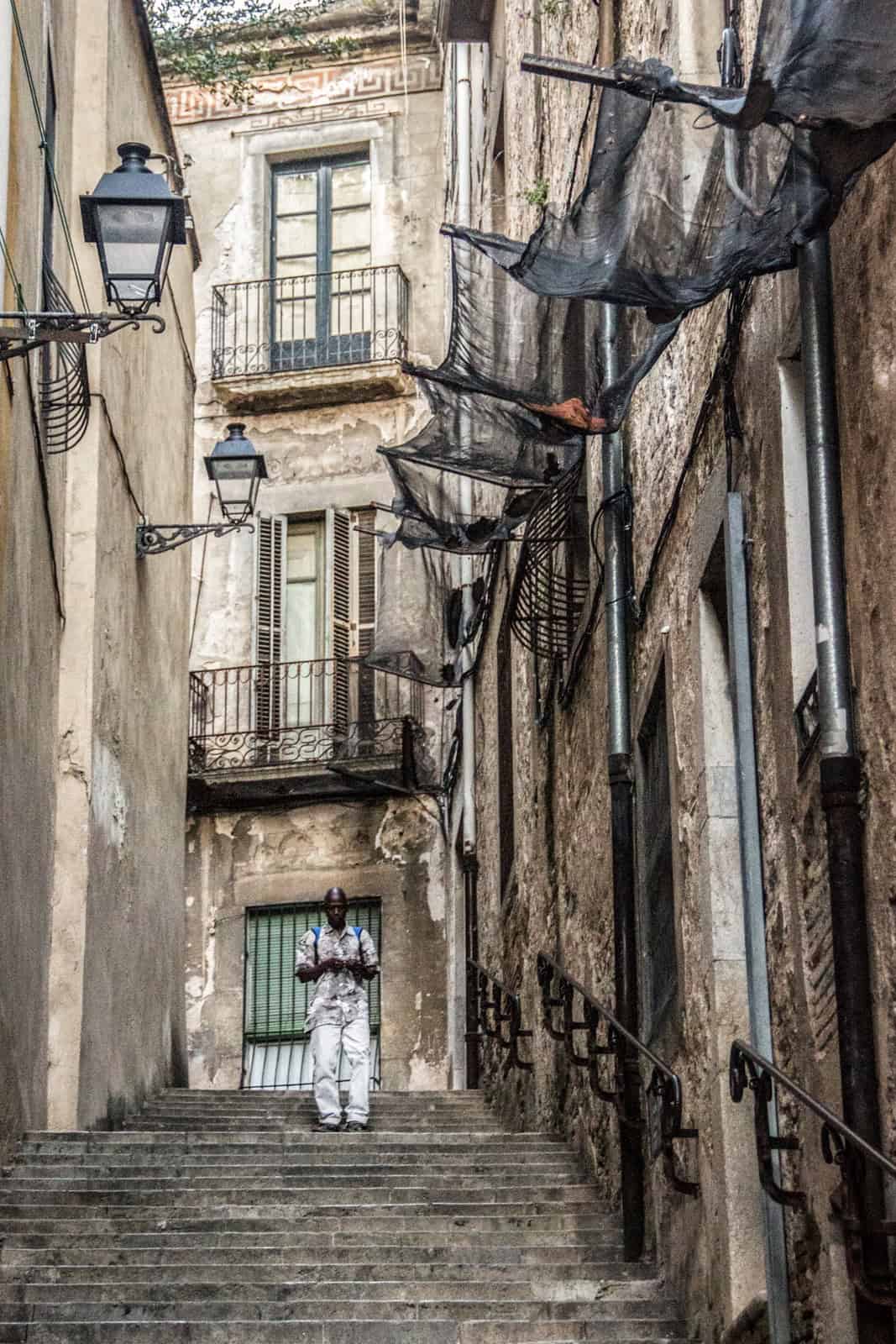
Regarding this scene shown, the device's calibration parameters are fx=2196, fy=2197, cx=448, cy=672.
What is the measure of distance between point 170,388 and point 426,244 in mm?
7398

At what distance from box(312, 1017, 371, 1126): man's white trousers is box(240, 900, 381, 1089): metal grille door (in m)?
7.55

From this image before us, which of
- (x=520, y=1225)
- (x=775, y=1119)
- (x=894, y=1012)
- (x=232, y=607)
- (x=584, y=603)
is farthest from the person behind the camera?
(x=232, y=607)

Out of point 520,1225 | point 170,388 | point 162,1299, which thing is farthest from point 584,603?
point 170,388

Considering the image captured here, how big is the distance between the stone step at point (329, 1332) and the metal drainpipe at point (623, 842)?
1.04m

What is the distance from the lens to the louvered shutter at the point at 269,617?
73.7 feet

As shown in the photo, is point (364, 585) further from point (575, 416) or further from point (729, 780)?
point (729, 780)

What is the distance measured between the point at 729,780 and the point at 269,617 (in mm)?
15646

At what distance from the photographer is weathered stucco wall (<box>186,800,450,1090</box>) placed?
69.0 feet

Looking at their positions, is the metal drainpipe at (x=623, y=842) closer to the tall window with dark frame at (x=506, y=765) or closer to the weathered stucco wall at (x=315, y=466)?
the tall window with dark frame at (x=506, y=765)

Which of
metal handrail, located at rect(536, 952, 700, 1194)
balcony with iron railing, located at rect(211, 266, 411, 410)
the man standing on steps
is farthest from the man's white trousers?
balcony with iron railing, located at rect(211, 266, 411, 410)

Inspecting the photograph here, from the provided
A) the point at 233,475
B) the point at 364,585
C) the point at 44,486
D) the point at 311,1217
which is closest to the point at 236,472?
the point at 233,475

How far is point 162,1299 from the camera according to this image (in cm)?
834

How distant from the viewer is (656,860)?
910 centimetres

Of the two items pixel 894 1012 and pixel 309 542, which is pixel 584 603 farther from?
Result: pixel 309 542
